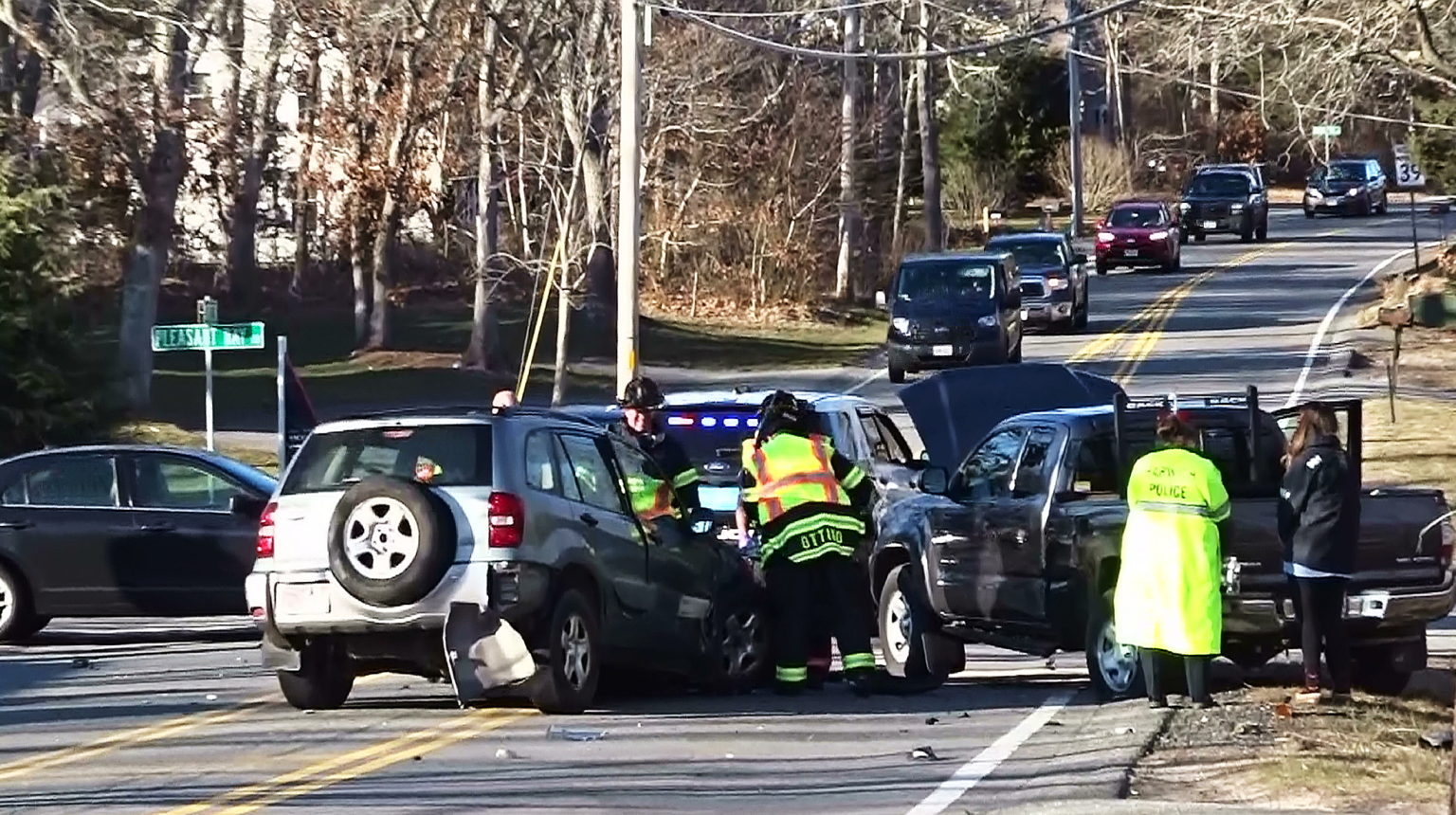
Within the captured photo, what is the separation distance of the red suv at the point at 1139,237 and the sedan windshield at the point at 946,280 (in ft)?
59.2

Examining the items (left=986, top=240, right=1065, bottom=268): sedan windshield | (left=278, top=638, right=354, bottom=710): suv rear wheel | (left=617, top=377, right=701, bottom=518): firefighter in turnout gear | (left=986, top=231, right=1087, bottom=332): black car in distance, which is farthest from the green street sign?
(left=986, top=240, right=1065, bottom=268): sedan windshield

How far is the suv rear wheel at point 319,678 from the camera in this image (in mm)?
13242

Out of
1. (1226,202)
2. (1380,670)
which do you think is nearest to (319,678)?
(1380,670)

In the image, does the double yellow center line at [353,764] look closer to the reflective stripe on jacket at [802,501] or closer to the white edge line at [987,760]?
the reflective stripe on jacket at [802,501]

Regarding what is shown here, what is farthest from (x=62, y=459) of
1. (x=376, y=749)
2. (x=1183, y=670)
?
(x=1183, y=670)

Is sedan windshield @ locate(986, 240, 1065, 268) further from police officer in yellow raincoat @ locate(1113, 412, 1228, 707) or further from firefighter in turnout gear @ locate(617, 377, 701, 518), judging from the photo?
police officer in yellow raincoat @ locate(1113, 412, 1228, 707)

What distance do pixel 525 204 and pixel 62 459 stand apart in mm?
22249

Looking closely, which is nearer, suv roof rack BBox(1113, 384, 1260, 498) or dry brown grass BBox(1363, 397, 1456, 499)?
suv roof rack BBox(1113, 384, 1260, 498)

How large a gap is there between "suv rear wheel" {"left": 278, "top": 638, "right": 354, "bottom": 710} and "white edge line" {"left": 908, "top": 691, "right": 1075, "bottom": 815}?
11.8 feet

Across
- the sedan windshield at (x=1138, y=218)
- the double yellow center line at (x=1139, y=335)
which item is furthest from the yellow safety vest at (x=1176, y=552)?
the sedan windshield at (x=1138, y=218)

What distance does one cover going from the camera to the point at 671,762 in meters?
11.5

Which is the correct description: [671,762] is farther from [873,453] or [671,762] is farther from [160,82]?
[160,82]

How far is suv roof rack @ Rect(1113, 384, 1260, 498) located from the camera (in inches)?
543

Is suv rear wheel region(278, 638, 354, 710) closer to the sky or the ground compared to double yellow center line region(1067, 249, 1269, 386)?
closer to the ground
